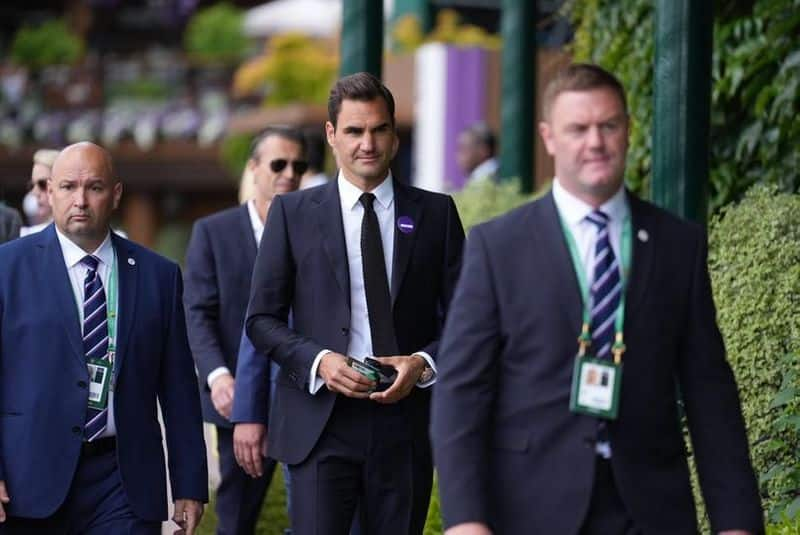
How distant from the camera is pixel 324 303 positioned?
5.75 metres

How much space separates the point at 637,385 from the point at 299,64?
19.4 metres

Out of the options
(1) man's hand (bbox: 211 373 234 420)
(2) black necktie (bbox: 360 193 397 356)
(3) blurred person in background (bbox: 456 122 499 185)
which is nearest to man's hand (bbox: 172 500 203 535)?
(2) black necktie (bbox: 360 193 397 356)

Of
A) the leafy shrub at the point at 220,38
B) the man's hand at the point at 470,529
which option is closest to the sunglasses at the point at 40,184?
the man's hand at the point at 470,529

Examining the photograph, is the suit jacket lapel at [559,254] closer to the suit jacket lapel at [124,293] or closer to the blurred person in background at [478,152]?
the suit jacket lapel at [124,293]

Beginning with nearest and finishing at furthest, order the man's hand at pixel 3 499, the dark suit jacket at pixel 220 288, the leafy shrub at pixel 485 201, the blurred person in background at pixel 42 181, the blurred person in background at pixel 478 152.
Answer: the man's hand at pixel 3 499 < the dark suit jacket at pixel 220 288 < the blurred person in background at pixel 42 181 < the leafy shrub at pixel 485 201 < the blurred person in background at pixel 478 152

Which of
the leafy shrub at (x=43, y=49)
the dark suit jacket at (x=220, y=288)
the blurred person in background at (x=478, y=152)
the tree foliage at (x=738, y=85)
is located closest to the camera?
the dark suit jacket at (x=220, y=288)

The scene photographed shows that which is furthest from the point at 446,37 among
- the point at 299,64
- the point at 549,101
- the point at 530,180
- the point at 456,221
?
the point at 549,101

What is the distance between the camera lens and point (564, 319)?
4.32 metres

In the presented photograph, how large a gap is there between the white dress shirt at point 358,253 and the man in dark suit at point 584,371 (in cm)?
133

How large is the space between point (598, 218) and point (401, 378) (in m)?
1.36

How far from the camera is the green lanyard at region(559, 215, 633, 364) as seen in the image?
4293mm

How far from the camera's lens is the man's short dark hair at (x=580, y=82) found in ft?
14.2

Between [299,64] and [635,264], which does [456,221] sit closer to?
[635,264]

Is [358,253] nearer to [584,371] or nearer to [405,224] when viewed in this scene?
[405,224]
